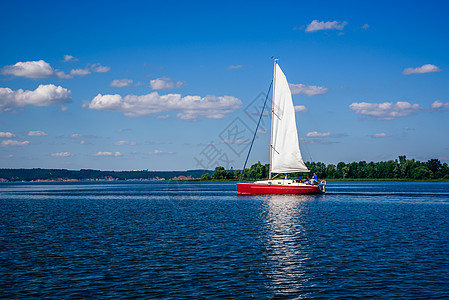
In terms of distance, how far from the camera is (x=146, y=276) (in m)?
22.4

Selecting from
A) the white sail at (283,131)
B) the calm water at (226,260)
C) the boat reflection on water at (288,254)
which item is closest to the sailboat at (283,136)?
the white sail at (283,131)

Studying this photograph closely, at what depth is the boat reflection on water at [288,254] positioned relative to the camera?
2055cm

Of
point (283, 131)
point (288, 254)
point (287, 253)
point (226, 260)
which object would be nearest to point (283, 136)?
point (283, 131)

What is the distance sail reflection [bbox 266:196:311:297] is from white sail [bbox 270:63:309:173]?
32.7 meters

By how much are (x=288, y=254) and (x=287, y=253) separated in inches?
14.2

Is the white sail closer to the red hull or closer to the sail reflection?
the red hull

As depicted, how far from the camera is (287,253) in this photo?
2869 centimetres

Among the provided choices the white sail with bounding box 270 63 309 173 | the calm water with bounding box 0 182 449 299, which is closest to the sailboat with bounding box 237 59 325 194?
the white sail with bounding box 270 63 309 173

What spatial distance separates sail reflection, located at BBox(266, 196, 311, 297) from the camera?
67.9ft

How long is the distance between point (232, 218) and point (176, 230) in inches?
468

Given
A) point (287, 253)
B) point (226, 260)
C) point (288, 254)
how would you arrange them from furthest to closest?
point (287, 253) → point (288, 254) → point (226, 260)

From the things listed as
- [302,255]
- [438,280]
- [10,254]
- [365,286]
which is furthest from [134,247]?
[438,280]

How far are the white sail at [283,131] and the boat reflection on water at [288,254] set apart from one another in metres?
32.7

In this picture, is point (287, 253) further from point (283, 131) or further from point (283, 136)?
point (283, 131)
